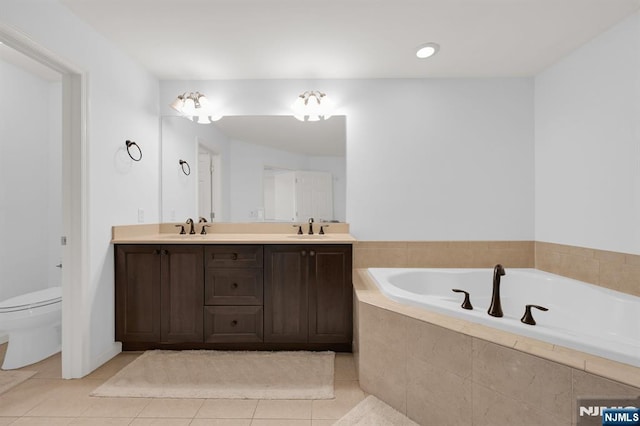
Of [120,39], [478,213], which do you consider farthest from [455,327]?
[120,39]

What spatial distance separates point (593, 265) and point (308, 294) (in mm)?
1975

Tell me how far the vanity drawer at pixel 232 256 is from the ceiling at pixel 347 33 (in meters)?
1.44

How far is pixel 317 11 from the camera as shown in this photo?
185 cm

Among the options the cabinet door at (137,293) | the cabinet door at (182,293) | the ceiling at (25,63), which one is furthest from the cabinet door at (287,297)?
the ceiling at (25,63)

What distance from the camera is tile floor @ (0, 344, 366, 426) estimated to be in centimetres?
162

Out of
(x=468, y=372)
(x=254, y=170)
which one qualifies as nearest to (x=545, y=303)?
(x=468, y=372)

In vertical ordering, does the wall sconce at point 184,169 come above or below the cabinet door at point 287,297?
above

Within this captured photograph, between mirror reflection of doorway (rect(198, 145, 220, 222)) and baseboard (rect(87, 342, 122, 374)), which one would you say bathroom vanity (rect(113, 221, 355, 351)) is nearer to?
baseboard (rect(87, 342, 122, 374))

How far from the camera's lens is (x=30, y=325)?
2.11 metres

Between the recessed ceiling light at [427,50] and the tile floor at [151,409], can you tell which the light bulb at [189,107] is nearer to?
the recessed ceiling light at [427,50]

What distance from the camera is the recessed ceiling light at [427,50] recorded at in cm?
220

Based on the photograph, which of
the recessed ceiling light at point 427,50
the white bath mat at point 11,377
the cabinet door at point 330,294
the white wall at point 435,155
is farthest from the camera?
the white wall at point 435,155

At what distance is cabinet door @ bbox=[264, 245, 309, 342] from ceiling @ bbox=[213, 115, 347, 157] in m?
0.97

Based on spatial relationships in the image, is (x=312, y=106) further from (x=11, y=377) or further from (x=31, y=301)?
(x=11, y=377)
